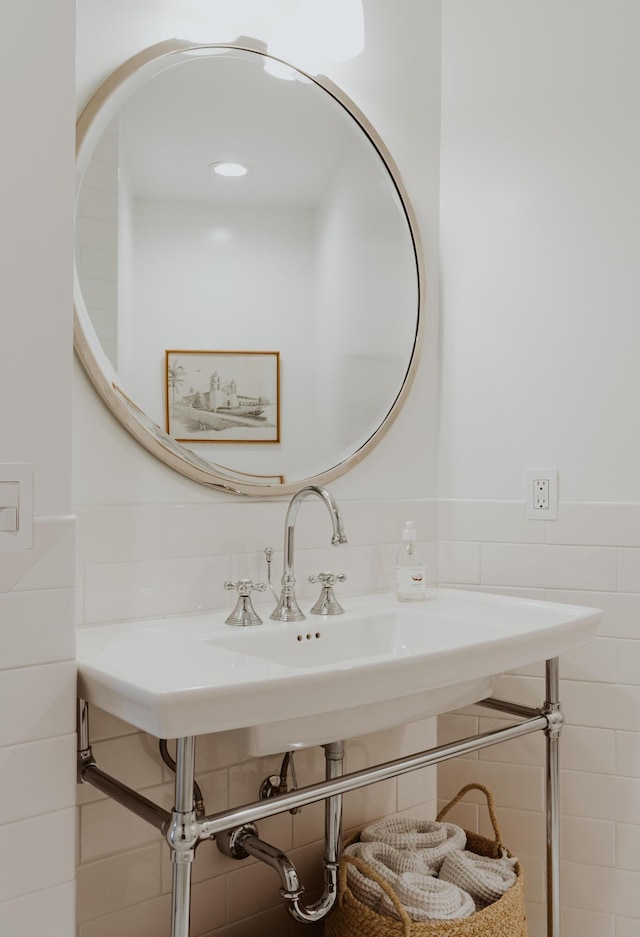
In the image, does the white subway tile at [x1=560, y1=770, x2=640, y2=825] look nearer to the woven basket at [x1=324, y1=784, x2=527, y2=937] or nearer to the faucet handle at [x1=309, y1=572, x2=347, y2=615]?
the woven basket at [x1=324, y1=784, x2=527, y2=937]

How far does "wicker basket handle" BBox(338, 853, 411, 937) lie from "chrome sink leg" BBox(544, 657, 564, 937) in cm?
43

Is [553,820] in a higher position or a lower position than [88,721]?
lower

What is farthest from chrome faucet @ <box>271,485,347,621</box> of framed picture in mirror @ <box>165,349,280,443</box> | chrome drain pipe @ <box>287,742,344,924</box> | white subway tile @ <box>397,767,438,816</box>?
white subway tile @ <box>397,767,438,816</box>

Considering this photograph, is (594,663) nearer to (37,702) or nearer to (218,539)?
(218,539)

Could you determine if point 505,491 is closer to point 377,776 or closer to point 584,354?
point 584,354

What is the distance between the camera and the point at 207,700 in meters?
0.99

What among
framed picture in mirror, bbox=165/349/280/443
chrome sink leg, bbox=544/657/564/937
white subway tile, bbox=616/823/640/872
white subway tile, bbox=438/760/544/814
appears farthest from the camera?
white subway tile, bbox=438/760/544/814

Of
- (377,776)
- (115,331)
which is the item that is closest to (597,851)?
(377,776)

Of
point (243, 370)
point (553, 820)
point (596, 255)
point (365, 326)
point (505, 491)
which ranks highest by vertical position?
point (596, 255)

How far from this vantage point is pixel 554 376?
6.10 ft

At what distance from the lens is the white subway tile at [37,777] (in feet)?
→ 3.52

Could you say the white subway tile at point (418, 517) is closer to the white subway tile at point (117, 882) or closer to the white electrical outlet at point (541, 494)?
the white electrical outlet at point (541, 494)

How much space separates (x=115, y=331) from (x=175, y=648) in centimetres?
57

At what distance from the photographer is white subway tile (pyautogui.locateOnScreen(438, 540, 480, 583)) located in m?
1.94
